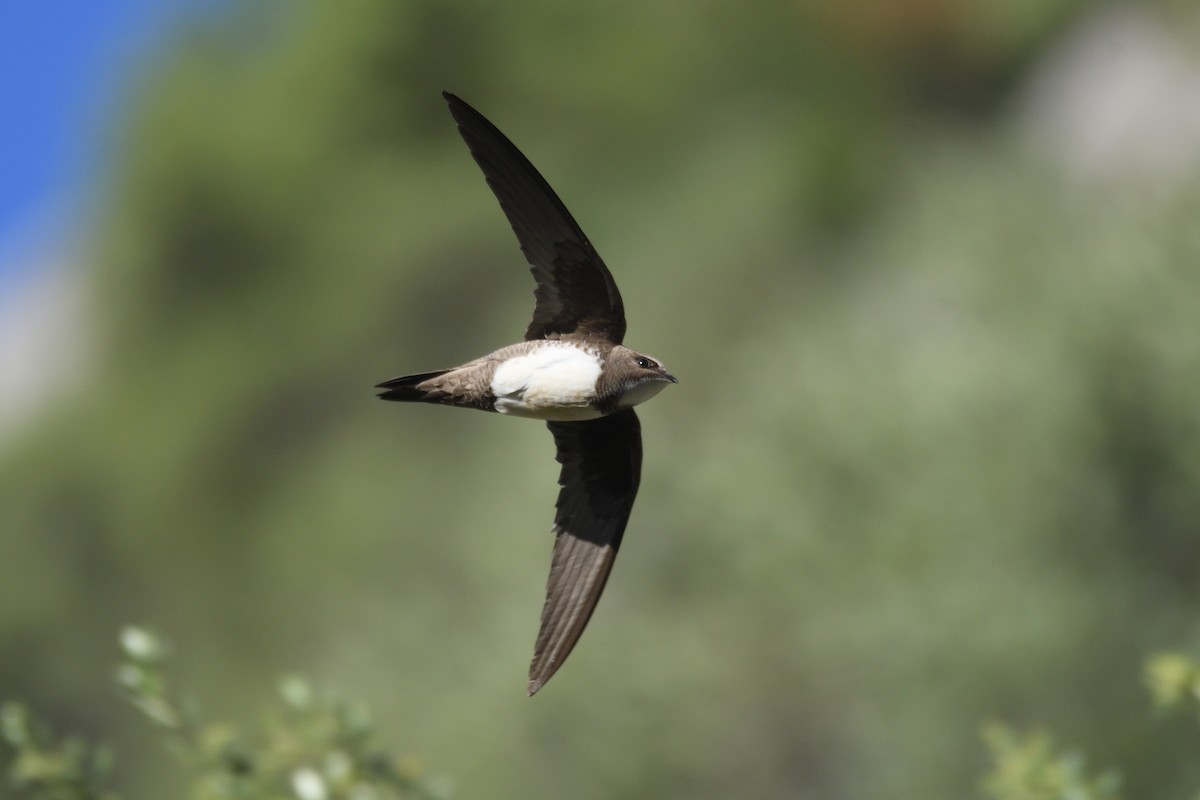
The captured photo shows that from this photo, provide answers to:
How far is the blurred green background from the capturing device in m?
9.44

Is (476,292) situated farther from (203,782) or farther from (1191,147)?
(203,782)

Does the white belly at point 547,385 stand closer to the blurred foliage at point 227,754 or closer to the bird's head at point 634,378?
the bird's head at point 634,378

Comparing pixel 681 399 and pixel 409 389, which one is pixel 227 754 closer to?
pixel 409 389

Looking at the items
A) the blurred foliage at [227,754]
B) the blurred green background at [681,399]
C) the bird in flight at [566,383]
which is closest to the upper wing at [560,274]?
the bird in flight at [566,383]

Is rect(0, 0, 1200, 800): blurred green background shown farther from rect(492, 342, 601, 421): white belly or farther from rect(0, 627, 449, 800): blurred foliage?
rect(0, 627, 449, 800): blurred foliage

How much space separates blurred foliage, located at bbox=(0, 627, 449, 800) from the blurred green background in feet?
20.5

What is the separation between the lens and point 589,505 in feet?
13.1

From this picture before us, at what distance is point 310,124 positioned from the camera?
2847 centimetres

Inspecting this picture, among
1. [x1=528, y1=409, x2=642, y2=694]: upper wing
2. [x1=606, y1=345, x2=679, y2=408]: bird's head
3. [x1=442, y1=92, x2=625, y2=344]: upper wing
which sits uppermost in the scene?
[x1=442, y1=92, x2=625, y2=344]: upper wing

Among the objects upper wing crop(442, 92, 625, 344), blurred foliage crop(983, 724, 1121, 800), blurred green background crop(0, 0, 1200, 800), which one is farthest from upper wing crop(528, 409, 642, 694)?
blurred green background crop(0, 0, 1200, 800)

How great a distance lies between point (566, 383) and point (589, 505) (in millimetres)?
592

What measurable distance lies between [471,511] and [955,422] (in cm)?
770

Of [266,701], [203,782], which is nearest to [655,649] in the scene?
[203,782]

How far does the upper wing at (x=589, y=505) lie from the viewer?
3766 mm
